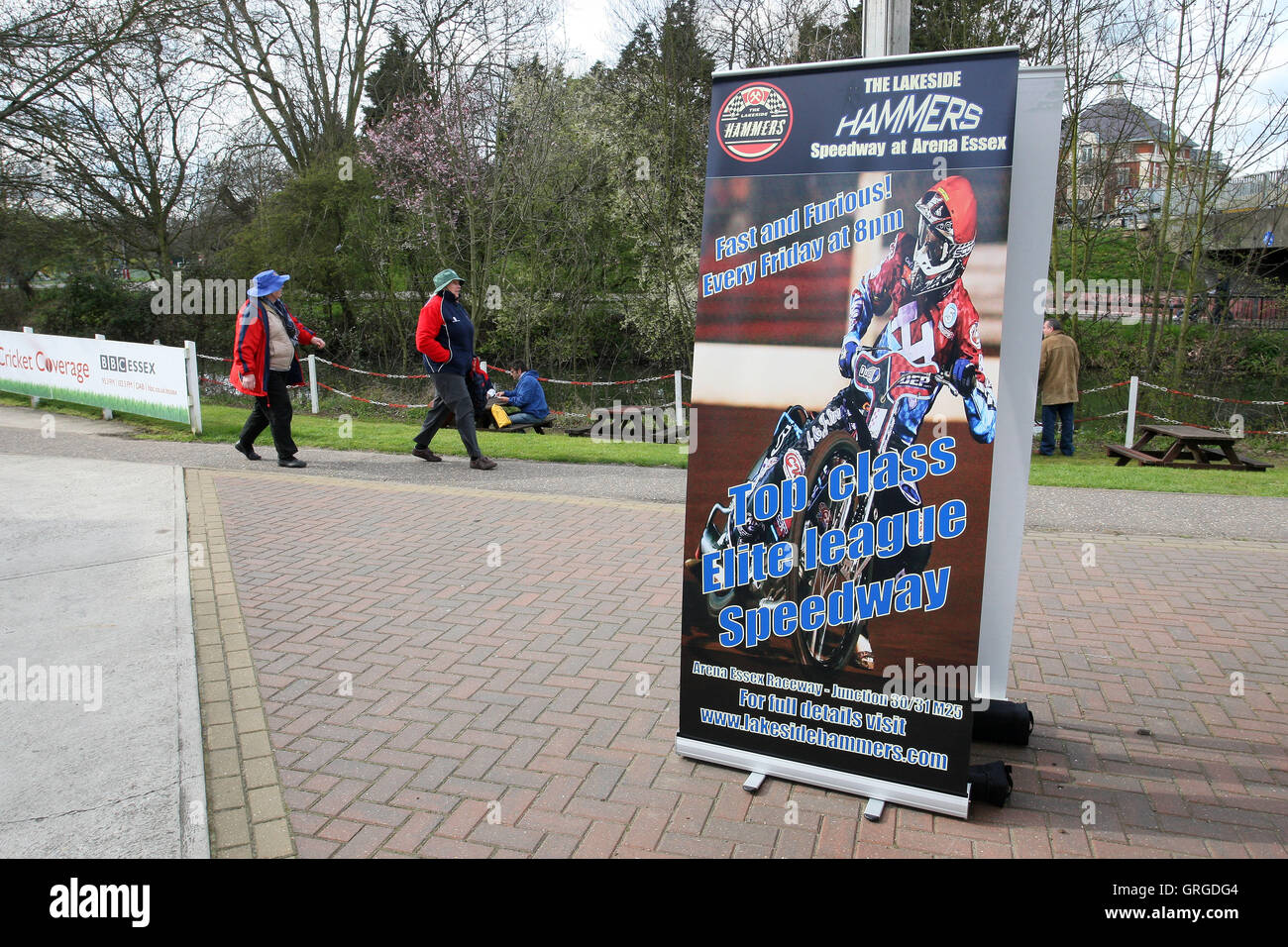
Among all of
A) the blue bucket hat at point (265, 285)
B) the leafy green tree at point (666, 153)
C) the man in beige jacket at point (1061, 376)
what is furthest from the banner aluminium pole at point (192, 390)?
the leafy green tree at point (666, 153)

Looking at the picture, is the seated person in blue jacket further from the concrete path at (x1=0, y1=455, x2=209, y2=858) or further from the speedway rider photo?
the speedway rider photo

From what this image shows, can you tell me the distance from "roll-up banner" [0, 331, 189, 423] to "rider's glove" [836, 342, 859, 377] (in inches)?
450

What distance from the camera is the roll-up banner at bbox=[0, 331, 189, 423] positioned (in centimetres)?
1273

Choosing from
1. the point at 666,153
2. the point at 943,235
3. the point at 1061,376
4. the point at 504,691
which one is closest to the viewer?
the point at 943,235

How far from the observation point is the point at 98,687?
14.5 ft

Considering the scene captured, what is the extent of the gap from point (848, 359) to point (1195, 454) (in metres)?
11.8

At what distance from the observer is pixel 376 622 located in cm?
532

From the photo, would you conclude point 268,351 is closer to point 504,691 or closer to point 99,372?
point 99,372

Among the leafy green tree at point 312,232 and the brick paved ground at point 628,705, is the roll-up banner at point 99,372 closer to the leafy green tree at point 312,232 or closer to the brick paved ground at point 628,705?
the brick paved ground at point 628,705

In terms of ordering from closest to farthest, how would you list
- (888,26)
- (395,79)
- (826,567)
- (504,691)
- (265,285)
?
(826,567)
(888,26)
(504,691)
(265,285)
(395,79)

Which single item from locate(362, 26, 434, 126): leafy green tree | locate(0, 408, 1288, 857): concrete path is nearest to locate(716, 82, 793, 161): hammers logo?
locate(0, 408, 1288, 857): concrete path

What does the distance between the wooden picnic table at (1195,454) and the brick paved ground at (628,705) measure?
590 centimetres

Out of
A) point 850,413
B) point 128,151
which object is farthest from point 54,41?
point 850,413
